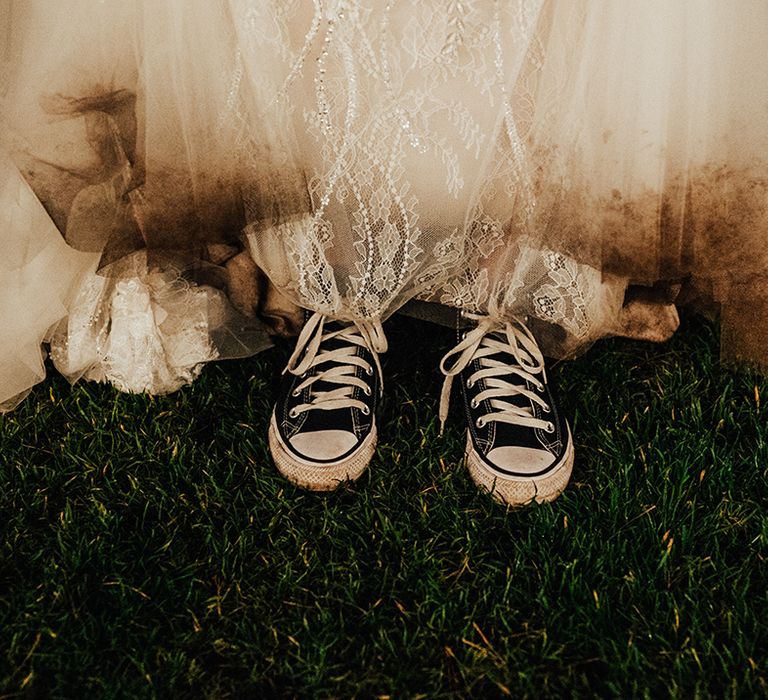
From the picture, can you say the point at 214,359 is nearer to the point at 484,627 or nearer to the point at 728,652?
the point at 484,627

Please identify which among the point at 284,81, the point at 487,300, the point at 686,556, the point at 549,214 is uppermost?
the point at 284,81

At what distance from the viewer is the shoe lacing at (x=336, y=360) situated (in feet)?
4.01

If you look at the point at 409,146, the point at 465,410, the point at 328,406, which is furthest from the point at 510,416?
the point at 409,146

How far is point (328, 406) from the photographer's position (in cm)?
120

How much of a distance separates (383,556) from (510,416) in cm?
32

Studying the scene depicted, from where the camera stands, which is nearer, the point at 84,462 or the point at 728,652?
the point at 728,652

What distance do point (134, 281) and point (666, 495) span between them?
100 centimetres

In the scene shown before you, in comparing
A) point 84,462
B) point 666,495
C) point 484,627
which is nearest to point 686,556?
point 666,495

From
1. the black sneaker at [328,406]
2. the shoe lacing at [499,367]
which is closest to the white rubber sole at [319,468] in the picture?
the black sneaker at [328,406]

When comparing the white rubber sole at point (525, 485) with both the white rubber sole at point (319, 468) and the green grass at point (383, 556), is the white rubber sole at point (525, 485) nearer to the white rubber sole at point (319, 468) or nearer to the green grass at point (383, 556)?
the green grass at point (383, 556)

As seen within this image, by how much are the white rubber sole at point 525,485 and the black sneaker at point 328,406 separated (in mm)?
202

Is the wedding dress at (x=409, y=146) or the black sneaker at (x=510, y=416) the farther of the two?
the black sneaker at (x=510, y=416)

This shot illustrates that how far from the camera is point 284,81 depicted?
1011 millimetres

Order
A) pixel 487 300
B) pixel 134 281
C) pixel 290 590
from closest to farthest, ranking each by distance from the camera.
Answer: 1. pixel 290 590
2. pixel 487 300
3. pixel 134 281
